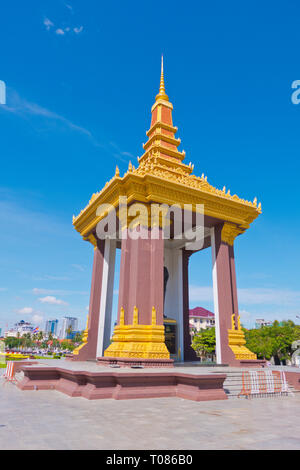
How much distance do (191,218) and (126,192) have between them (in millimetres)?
4320

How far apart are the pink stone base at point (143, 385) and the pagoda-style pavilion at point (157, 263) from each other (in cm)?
343

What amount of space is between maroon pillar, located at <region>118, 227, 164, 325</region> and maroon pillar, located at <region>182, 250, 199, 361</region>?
677cm

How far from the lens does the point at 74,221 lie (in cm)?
2284

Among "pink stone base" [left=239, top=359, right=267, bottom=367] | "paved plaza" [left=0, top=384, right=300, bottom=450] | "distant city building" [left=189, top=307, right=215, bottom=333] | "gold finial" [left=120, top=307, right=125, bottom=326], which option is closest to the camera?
"paved plaza" [left=0, top=384, right=300, bottom=450]

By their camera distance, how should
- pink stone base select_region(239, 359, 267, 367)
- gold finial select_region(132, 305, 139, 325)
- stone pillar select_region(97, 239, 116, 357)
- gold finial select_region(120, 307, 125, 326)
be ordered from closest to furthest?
1. gold finial select_region(132, 305, 139, 325)
2. gold finial select_region(120, 307, 125, 326)
3. pink stone base select_region(239, 359, 267, 367)
4. stone pillar select_region(97, 239, 116, 357)

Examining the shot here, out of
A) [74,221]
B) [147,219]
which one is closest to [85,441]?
[147,219]

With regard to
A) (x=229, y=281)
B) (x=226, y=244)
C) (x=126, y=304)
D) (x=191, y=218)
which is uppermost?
(x=191, y=218)

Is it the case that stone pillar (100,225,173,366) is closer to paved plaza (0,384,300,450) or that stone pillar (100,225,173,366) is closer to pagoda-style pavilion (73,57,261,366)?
pagoda-style pavilion (73,57,261,366)

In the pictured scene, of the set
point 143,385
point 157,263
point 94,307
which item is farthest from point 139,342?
point 94,307

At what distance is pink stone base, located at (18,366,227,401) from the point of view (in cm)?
977

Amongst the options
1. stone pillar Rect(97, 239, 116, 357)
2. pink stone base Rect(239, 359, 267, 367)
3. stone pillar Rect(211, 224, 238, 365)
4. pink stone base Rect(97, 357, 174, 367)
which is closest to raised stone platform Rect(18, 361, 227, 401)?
pink stone base Rect(97, 357, 174, 367)

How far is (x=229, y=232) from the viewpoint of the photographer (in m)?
19.7
